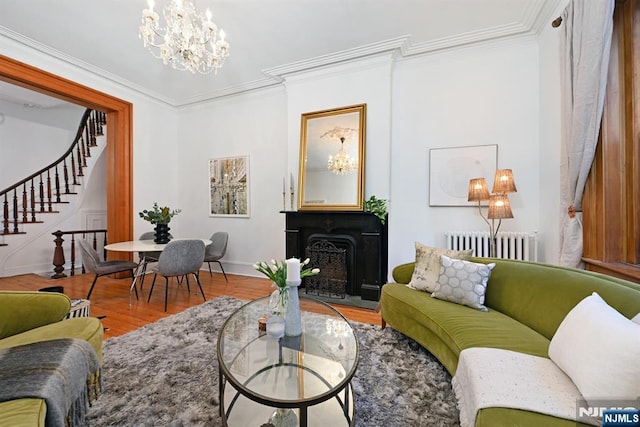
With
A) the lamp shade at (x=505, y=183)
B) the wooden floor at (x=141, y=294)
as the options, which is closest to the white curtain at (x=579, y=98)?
the lamp shade at (x=505, y=183)

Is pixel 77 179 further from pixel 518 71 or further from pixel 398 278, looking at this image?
pixel 518 71

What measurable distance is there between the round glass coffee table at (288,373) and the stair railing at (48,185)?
18.2ft

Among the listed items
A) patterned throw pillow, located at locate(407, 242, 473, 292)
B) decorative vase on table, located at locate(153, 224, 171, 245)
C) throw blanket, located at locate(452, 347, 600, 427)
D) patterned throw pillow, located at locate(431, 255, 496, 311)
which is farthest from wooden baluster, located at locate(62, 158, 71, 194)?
throw blanket, located at locate(452, 347, 600, 427)

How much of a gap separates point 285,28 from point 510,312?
11.3ft

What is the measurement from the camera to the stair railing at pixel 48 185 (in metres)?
4.66

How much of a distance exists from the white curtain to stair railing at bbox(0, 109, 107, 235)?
708 cm

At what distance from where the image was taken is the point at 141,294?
137 inches

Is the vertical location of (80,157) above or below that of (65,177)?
above

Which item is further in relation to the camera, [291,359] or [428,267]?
[428,267]

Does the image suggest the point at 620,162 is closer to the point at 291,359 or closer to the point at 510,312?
the point at 510,312

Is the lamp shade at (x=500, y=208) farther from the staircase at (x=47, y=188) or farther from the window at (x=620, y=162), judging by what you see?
the staircase at (x=47, y=188)

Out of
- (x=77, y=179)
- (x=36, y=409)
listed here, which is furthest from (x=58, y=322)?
(x=77, y=179)

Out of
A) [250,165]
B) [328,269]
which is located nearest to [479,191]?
[328,269]

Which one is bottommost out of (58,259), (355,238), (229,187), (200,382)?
(200,382)
